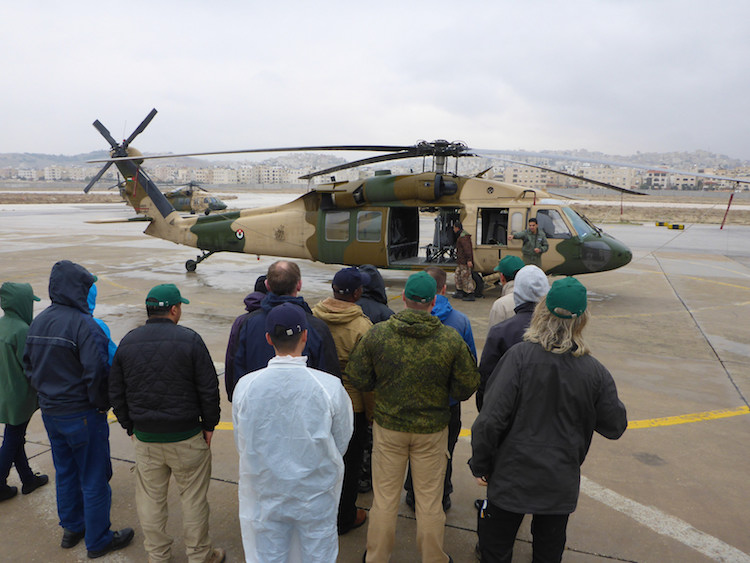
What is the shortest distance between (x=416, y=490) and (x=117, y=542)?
→ 6.78 ft

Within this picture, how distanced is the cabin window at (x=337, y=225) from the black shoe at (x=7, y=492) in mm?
8517

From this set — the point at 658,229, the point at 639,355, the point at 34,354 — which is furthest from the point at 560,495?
the point at 658,229

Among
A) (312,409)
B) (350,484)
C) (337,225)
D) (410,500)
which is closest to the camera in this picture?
(312,409)

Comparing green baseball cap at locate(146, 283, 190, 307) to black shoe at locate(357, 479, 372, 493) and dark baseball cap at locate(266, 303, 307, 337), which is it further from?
black shoe at locate(357, 479, 372, 493)

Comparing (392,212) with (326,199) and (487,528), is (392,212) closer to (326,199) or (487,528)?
(326,199)

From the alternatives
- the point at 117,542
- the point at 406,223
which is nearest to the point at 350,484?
the point at 117,542

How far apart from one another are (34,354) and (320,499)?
220cm

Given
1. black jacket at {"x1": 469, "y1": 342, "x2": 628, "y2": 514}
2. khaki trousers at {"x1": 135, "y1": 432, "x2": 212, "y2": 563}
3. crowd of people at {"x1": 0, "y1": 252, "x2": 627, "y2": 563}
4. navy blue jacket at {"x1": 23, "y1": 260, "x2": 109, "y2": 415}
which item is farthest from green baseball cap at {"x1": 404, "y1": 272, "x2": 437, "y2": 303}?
navy blue jacket at {"x1": 23, "y1": 260, "x2": 109, "y2": 415}

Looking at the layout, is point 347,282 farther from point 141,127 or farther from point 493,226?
point 141,127

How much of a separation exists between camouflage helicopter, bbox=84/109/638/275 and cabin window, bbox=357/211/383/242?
2 cm

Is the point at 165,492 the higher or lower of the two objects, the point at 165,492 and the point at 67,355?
the lower

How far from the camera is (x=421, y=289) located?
9.75ft

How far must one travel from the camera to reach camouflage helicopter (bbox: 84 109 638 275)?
10.8 m

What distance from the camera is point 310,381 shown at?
A: 2.44 m
